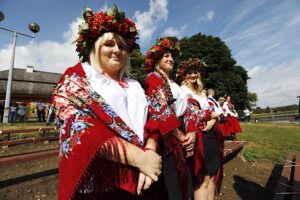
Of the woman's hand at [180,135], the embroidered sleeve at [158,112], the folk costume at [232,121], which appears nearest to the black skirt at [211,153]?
the woman's hand at [180,135]

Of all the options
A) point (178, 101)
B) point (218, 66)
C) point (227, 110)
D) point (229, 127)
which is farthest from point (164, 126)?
point (218, 66)

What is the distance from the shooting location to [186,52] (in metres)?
31.2

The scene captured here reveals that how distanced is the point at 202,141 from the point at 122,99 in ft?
6.26

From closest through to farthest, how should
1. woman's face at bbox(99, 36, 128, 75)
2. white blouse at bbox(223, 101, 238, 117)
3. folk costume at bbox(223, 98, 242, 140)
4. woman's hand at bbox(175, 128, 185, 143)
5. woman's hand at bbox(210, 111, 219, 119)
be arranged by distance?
woman's face at bbox(99, 36, 128, 75)
woman's hand at bbox(175, 128, 185, 143)
woman's hand at bbox(210, 111, 219, 119)
folk costume at bbox(223, 98, 242, 140)
white blouse at bbox(223, 101, 238, 117)

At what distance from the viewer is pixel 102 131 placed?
1.34m

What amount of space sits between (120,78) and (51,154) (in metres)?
3.29

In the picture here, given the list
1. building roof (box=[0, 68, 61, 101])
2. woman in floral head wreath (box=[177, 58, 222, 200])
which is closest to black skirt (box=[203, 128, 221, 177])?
woman in floral head wreath (box=[177, 58, 222, 200])

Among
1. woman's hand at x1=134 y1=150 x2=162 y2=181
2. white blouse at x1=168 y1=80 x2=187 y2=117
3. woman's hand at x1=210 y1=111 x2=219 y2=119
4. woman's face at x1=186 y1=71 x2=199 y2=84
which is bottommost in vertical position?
woman's hand at x1=134 y1=150 x2=162 y2=181

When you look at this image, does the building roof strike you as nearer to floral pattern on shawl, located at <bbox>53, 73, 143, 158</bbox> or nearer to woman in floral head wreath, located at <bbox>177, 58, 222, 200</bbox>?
woman in floral head wreath, located at <bbox>177, 58, 222, 200</bbox>

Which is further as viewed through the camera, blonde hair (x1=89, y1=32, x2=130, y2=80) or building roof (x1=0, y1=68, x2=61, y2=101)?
building roof (x1=0, y1=68, x2=61, y2=101)

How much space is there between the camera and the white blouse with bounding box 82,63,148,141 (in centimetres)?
154

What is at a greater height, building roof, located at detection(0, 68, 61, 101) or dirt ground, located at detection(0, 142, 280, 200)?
building roof, located at detection(0, 68, 61, 101)

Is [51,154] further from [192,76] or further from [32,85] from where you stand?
[32,85]

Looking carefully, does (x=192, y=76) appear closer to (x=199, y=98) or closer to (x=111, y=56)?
(x=199, y=98)
